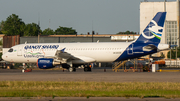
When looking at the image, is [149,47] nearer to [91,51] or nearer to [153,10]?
[91,51]

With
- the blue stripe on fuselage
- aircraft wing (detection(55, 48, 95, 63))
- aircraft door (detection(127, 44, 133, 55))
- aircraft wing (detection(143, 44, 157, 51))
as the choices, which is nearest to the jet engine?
aircraft wing (detection(55, 48, 95, 63))

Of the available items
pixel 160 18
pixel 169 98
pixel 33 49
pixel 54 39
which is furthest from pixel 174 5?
pixel 169 98

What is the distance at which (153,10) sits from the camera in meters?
89.1

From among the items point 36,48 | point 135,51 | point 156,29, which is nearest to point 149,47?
point 135,51

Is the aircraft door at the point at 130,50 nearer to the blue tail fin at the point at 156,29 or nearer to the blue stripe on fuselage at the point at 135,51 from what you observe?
the blue stripe on fuselage at the point at 135,51

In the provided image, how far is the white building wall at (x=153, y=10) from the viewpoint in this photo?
8744cm

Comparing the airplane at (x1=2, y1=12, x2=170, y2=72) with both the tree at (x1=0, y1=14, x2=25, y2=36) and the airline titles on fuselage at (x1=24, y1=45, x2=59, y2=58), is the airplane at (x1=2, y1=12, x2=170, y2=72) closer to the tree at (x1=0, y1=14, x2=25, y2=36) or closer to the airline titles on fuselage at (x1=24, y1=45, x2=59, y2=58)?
the airline titles on fuselage at (x1=24, y1=45, x2=59, y2=58)

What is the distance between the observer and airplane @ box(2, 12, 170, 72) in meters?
32.0

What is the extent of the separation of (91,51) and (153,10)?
6092 cm

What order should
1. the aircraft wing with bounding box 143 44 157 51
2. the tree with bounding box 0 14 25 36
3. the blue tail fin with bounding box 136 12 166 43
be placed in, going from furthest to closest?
the tree with bounding box 0 14 25 36, the blue tail fin with bounding box 136 12 166 43, the aircraft wing with bounding box 143 44 157 51

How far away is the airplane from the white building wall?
57.8 meters

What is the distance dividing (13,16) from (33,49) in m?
90.7

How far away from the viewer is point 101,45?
33.9m

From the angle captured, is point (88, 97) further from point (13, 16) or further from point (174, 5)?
→ point (13, 16)
